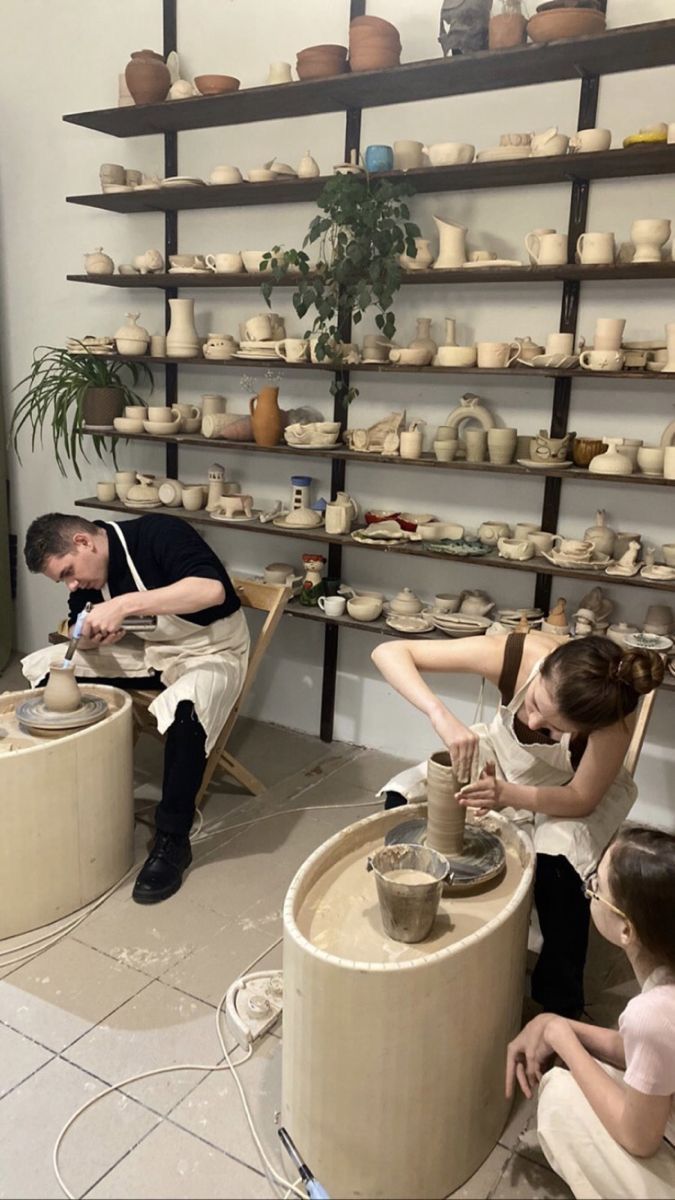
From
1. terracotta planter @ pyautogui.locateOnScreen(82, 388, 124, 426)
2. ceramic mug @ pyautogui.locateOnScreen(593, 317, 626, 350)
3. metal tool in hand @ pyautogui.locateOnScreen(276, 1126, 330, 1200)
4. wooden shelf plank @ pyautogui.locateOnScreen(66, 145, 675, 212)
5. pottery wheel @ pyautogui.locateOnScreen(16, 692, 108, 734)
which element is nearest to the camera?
metal tool in hand @ pyautogui.locateOnScreen(276, 1126, 330, 1200)

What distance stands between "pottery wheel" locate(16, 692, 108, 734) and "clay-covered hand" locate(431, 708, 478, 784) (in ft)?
3.23

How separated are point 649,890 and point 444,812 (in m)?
0.48

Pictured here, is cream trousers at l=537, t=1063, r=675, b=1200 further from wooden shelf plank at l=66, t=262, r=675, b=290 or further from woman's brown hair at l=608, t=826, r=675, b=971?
wooden shelf plank at l=66, t=262, r=675, b=290

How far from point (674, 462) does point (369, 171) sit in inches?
54.1

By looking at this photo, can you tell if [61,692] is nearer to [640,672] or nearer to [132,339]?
[640,672]

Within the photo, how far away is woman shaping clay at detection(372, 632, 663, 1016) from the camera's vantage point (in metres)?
1.78

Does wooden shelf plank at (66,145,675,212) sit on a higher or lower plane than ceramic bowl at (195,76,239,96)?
lower

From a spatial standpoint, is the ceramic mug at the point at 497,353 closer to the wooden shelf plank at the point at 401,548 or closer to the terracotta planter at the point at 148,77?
the wooden shelf plank at the point at 401,548

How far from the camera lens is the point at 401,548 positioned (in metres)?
3.09

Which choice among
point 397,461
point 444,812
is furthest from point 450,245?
point 444,812

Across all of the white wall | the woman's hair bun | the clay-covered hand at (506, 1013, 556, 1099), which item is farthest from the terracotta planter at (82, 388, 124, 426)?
the clay-covered hand at (506, 1013, 556, 1099)

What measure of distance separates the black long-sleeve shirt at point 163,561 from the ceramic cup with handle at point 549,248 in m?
1.34

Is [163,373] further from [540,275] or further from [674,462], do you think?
[674,462]

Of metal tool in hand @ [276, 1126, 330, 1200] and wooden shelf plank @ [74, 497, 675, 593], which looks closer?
metal tool in hand @ [276, 1126, 330, 1200]
